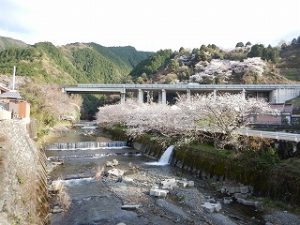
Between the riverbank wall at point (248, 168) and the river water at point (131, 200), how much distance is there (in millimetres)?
1168

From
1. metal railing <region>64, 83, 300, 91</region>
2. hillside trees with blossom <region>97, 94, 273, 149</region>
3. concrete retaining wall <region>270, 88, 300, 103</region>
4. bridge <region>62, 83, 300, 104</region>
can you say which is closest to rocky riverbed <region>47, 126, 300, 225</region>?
hillside trees with blossom <region>97, 94, 273, 149</region>

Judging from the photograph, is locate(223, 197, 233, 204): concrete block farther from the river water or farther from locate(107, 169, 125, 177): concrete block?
locate(107, 169, 125, 177): concrete block

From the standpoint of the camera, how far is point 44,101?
139 ft

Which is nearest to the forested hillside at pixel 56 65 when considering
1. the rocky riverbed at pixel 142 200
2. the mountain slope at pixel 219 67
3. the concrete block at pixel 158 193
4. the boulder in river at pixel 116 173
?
the mountain slope at pixel 219 67

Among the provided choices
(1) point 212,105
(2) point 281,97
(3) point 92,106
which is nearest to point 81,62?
(3) point 92,106

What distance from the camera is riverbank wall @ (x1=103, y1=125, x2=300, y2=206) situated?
16453 mm

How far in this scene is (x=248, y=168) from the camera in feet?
63.1

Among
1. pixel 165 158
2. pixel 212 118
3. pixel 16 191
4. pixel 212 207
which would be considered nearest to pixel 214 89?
pixel 165 158

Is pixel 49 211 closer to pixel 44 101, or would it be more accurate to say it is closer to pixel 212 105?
pixel 212 105

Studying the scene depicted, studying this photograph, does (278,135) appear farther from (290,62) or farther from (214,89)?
(290,62)

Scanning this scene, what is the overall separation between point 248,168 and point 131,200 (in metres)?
7.15

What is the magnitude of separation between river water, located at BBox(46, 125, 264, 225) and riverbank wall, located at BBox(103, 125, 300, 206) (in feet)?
3.83

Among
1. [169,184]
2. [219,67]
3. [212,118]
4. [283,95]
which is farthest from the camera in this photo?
[219,67]

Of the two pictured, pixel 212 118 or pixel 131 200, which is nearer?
pixel 131 200
